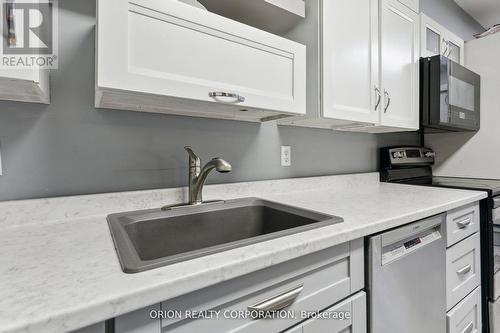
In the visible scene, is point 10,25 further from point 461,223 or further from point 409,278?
point 461,223

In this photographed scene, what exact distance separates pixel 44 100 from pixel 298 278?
1.02m

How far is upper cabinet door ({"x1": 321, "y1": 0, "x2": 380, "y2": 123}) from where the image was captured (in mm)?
1236

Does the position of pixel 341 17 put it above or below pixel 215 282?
above

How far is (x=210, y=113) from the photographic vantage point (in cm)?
119

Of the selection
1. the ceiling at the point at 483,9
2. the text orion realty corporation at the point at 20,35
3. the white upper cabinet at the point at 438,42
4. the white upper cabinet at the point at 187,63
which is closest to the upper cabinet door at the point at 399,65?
the white upper cabinet at the point at 438,42

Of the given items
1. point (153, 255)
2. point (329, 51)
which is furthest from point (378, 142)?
point (153, 255)

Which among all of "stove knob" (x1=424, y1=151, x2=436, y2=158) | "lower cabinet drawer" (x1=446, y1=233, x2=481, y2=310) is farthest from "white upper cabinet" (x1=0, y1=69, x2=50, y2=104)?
"stove knob" (x1=424, y1=151, x2=436, y2=158)

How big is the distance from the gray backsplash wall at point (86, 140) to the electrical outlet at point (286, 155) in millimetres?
264

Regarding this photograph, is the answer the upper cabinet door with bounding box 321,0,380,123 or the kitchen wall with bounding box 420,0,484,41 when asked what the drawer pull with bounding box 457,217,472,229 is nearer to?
the upper cabinet door with bounding box 321,0,380,123

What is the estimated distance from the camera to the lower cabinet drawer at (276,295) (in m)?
0.55

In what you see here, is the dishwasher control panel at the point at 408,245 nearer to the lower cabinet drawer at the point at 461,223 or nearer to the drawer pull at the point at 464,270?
the lower cabinet drawer at the point at 461,223

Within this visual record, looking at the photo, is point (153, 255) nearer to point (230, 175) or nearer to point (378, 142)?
point (230, 175)

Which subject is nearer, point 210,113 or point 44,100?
point 44,100

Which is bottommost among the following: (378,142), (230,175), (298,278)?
(298,278)
